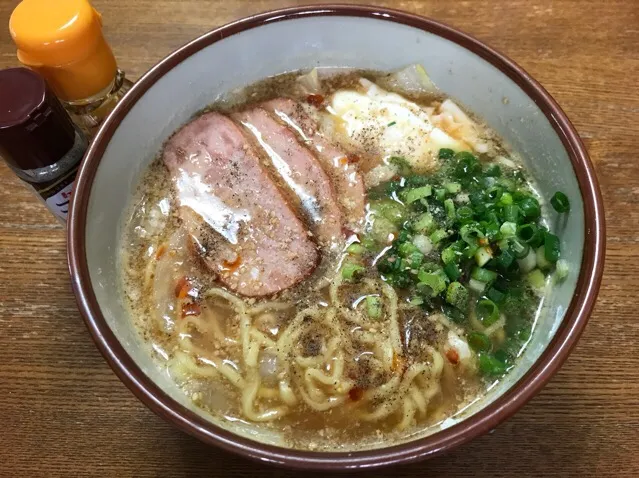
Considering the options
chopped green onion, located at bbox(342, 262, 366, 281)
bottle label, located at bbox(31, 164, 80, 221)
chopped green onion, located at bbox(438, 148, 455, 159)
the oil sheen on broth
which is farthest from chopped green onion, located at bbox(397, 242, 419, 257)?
bottle label, located at bbox(31, 164, 80, 221)

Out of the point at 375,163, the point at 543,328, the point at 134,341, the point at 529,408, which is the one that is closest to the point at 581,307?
the point at 543,328

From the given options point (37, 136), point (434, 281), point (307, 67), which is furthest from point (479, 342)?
point (37, 136)

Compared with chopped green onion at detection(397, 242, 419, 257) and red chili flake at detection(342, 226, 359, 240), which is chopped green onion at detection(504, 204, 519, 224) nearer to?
chopped green onion at detection(397, 242, 419, 257)

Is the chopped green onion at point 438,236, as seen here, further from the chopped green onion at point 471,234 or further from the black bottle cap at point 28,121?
the black bottle cap at point 28,121

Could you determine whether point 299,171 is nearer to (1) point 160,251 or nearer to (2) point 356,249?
(2) point 356,249

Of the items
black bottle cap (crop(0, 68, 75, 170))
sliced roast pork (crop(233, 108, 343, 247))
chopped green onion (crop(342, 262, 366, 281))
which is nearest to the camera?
black bottle cap (crop(0, 68, 75, 170))

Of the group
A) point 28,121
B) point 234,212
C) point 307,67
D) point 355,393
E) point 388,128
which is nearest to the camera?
point 28,121
